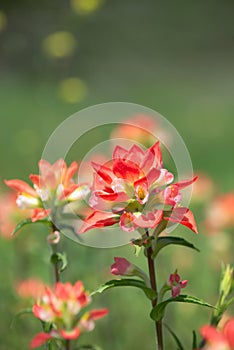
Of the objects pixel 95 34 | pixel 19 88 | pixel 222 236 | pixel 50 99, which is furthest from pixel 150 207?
pixel 95 34

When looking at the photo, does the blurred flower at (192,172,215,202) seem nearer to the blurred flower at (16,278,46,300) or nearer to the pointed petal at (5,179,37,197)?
the blurred flower at (16,278,46,300)

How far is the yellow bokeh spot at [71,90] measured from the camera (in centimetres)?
209

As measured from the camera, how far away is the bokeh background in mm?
1812

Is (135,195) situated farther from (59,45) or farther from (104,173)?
(59,45)

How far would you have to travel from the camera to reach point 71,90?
84.4 inches

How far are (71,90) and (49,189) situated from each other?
1.22 metres

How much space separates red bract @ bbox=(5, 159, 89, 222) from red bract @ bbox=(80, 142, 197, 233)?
0.10 meters

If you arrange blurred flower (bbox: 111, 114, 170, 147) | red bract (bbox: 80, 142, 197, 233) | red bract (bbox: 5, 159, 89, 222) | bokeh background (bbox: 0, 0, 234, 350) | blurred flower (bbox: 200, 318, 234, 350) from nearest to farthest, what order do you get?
blurred flower (bbox: 200, 318, 234, 350) → red bract (bbox: 80, 142, 197, 233) → red bract (bbox: 5, 159, 89, 222) → blurred flower (bbox: 111, 114, 170, 147) → bokeh background (bbox: 0, 0, 234, 350)

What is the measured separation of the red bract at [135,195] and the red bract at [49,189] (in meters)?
0.10

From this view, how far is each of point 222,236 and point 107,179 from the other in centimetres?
108

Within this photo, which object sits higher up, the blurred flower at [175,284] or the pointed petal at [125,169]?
the pointed petal at [125,169]

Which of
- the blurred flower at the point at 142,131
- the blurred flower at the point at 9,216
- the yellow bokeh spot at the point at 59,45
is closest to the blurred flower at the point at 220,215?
the blurred flower at the point at 142,131

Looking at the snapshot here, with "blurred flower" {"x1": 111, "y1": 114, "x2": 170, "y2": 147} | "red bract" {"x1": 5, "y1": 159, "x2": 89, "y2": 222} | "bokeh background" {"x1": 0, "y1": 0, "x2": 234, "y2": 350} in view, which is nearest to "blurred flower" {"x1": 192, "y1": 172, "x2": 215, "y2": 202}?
"bokeh background" {"x1": 0, "y1": 0, "x2": 234, "y2": 350}

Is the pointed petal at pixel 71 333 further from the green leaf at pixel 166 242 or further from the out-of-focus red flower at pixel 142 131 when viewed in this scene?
the out-of-focus red flower at pixel 142 131
